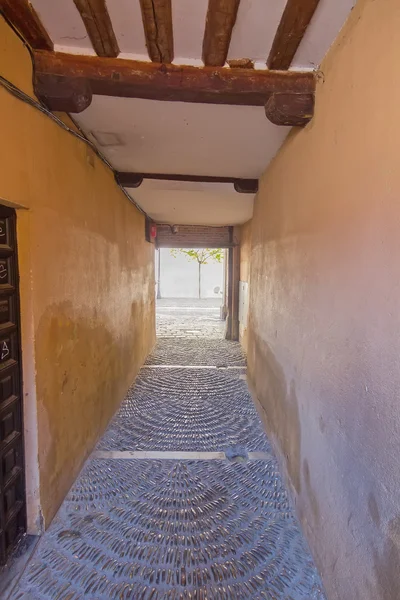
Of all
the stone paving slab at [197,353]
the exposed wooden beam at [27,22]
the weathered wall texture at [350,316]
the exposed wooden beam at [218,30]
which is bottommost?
the stone paving slab at [197,353]

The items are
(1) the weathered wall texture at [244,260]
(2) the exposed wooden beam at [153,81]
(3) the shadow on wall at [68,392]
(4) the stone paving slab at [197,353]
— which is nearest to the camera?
(2) the exposed wooden beam at [153,81]

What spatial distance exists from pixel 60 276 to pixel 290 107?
5.05ft

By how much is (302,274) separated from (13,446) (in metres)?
1.72

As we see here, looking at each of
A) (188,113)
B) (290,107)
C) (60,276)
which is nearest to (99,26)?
(188,113)

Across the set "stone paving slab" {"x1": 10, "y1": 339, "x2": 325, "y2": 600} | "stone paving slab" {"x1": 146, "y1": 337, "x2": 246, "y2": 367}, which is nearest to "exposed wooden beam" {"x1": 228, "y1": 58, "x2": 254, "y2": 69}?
"stone paving slab" {"x1": 10, "y1": 339, "x2": 325, "y2": 600}

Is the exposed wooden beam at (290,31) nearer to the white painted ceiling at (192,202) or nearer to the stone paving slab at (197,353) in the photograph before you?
the white painted ceiling at (192,202)

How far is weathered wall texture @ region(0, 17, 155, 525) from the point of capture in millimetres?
1309

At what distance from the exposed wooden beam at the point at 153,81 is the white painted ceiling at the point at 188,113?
47mm

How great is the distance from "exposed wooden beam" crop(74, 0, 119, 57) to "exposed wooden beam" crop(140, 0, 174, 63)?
150mm

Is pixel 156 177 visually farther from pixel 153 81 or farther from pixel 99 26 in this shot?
pixel 99 26

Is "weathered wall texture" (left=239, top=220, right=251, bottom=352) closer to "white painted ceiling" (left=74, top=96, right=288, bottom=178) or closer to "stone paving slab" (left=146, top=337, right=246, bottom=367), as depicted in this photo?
"stone paving slab" (left=146, top=337, right=246, bottom=367)

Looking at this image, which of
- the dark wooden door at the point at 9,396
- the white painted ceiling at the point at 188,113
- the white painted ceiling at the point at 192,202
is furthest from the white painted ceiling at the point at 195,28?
the white painted ceiling at the point at 192,202

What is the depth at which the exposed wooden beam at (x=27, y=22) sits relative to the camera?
1121 mm

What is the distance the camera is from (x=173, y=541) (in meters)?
1.49
